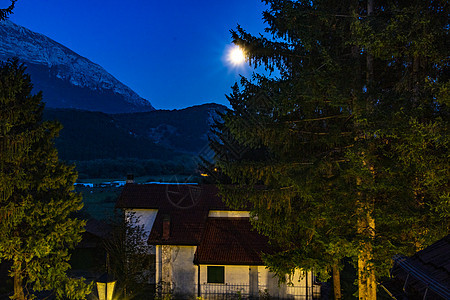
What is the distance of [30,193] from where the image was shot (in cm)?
1599

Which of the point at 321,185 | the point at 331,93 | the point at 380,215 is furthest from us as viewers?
the point at 321,185

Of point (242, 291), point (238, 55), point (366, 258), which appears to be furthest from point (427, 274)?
point (242, 291)

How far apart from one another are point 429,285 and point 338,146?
9506mm

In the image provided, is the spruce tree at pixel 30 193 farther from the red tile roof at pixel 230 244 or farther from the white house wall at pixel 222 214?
the white house wall at pixel 222 214

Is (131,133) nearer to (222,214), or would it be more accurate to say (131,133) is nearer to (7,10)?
(222,214)

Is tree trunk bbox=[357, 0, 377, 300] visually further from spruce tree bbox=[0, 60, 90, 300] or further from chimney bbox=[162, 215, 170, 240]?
chimney bbox=[162, 215, 170, 240]

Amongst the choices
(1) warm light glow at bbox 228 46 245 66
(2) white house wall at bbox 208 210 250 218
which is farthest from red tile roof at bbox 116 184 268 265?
(1) warm light glow at bbox 228 46 245 66

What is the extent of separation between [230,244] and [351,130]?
1169 centimetres

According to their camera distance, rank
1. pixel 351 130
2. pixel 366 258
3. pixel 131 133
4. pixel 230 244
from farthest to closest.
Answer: pixel 131 133
pixel 230 244
pixel 351 130
pixel 366 258

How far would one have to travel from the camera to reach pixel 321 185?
11.5 metres

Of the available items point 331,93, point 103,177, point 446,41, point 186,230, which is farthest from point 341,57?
point 103,177

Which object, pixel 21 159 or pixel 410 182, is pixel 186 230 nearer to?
pixel 21 159

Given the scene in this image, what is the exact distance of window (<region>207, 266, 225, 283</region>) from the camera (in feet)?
64.7

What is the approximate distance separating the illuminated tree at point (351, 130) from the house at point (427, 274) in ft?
16.1
